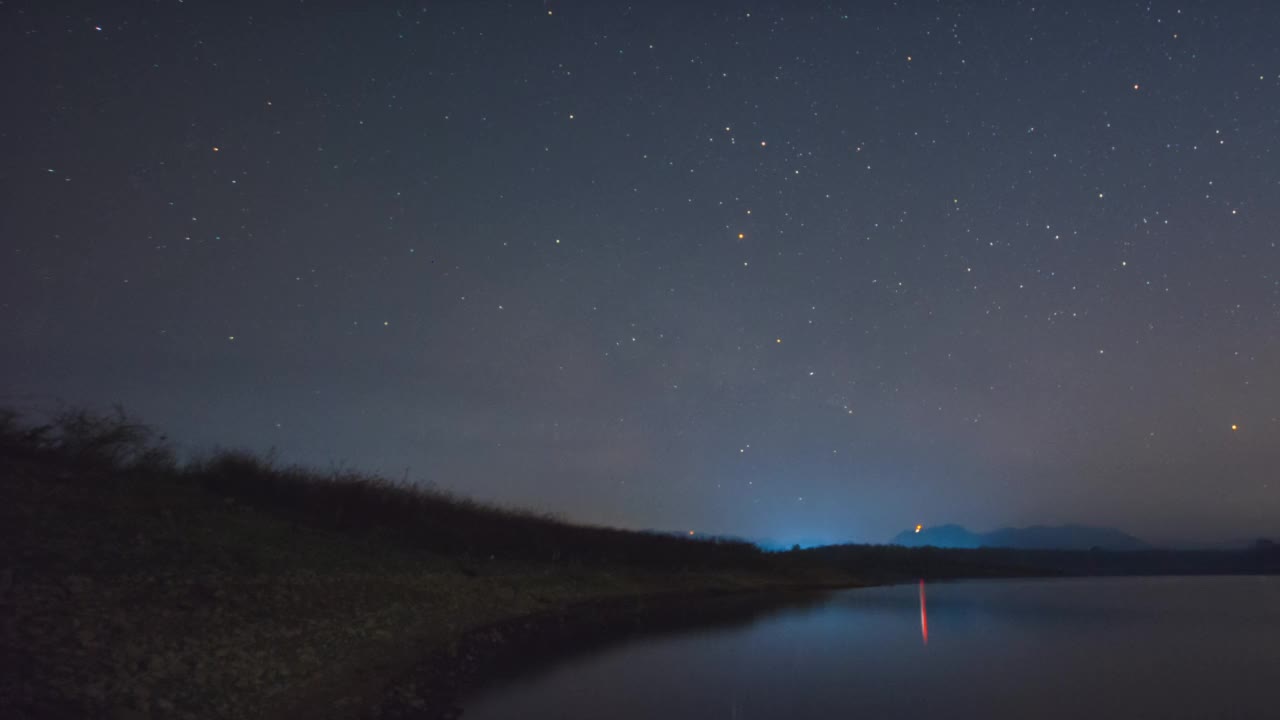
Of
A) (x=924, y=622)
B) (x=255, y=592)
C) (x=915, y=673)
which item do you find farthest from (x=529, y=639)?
(x=924, y=622)

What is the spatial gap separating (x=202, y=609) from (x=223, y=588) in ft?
3.83

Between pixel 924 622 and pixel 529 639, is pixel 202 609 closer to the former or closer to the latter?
pixel 529 639

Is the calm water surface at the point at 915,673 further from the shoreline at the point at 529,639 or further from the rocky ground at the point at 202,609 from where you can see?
the rocky ground at the point at 202,609

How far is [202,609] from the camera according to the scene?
10086 millimetres

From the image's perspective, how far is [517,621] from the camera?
17969 millimetres

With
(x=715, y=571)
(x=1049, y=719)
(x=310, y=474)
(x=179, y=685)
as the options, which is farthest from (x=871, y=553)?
(x=179, y=685)

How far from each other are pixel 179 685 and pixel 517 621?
10914 mm

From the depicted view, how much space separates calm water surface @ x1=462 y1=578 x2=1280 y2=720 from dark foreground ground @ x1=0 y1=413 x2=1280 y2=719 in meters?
1.94

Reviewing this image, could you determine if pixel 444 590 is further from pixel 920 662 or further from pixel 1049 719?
pixel 1049 719

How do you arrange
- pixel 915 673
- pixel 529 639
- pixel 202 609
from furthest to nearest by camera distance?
pixel 529 639 < pixel 915 673 < pixel 202 609

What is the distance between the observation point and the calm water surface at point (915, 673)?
10523mm

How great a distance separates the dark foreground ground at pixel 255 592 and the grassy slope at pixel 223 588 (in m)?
0.04

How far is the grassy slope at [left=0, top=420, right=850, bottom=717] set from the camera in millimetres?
7629

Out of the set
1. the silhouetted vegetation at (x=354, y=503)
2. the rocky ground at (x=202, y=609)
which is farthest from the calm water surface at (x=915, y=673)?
the silhouetted vegetation at (x=354, y=503)
